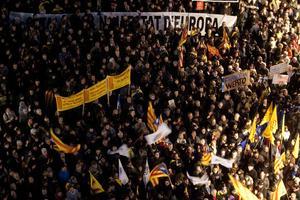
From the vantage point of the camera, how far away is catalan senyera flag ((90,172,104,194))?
1530cm

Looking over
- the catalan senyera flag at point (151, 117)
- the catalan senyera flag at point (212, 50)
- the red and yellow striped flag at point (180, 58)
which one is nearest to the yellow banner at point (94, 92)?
the catalan senyera flag at point (151, 117)

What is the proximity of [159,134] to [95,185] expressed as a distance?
1.99 metres

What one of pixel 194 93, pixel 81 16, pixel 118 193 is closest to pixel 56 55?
pixel 81 16

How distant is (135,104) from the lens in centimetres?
1752

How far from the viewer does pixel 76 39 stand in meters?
19.3

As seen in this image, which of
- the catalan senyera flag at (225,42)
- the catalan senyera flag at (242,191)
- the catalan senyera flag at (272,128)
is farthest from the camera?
the catalan senyera flag at (225,42)

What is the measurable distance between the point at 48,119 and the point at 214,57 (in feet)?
18.0

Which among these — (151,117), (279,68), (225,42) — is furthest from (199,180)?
(225,42)

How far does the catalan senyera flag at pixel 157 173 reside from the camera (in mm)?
15578

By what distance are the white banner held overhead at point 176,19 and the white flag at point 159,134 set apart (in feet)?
16.6

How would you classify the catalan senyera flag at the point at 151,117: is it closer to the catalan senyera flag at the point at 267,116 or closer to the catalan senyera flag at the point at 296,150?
the catalan senyera flag at the point at 267,116

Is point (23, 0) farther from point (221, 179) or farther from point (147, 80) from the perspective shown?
point (221, 179)

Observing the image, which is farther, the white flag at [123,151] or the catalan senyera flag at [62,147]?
the white flag at [123,151]

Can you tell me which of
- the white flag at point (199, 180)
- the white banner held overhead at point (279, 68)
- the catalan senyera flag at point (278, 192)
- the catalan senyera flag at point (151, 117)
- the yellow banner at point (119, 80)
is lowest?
the catalan senyera flag at point (278, 192)
